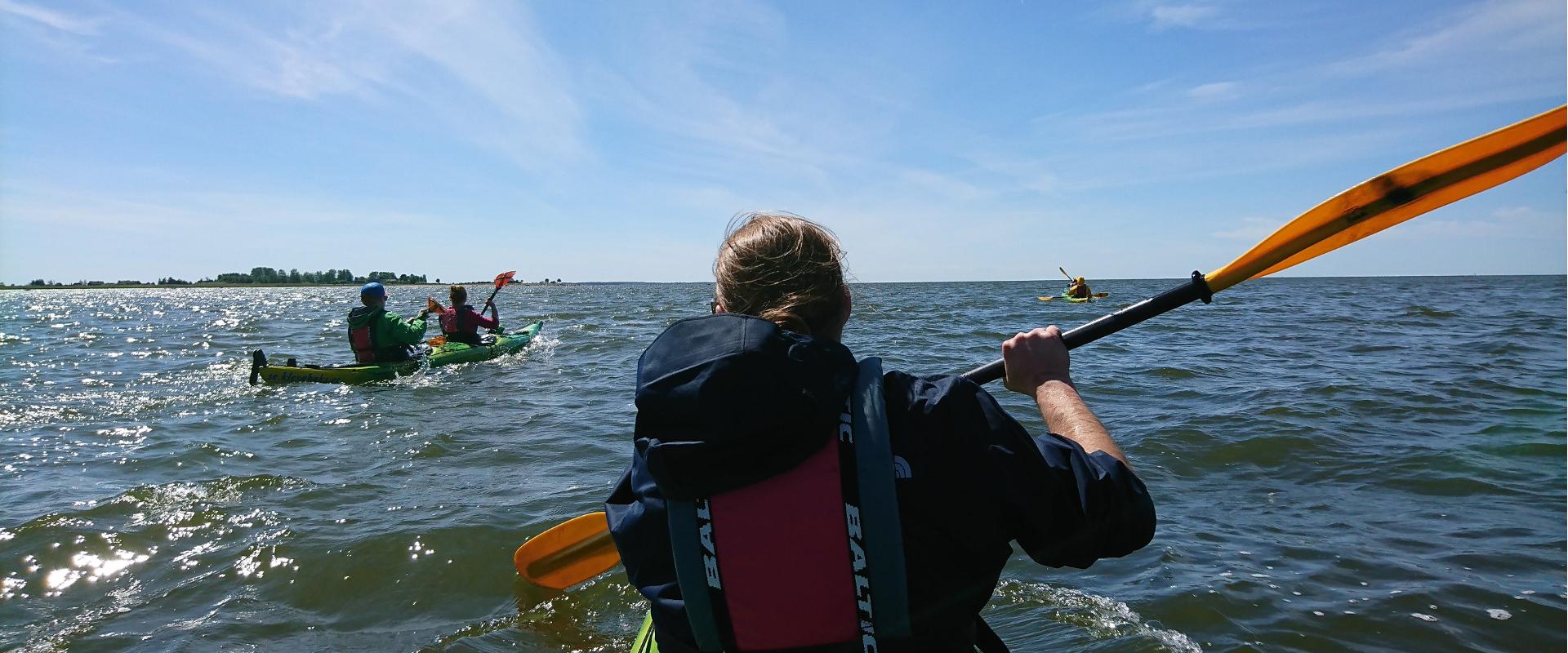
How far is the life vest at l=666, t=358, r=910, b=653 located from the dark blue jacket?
0.04 m

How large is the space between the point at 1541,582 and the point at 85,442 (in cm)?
1115

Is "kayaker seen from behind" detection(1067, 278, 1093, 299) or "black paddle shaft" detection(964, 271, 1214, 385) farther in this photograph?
"kayaker seen from behind" detection(1067, 278, 1093, 299)

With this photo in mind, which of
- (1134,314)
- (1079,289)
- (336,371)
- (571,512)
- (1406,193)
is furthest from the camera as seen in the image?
(1079,289)

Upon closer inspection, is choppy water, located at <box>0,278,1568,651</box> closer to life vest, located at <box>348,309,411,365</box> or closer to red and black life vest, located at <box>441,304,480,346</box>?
life vest, located at <box>348,309,411,365</box>

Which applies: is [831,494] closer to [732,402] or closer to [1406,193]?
[732,402]

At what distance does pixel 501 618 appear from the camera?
4.14 m

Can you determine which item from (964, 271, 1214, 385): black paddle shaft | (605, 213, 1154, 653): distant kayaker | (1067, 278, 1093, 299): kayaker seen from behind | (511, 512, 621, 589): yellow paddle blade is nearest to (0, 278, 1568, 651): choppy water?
(511, 512, 621, 589): yellow paddle blade

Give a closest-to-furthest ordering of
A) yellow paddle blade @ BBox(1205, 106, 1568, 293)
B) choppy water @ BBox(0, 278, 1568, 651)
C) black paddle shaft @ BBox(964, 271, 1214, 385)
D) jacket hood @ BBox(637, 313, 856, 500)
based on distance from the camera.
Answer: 1. jacket hood @ BBox(637, 313, 856, 500)
2. yellow paddle blade @ BBox(1205, 106, 1568, 293)
3. black paddle shaft @ BBox(964, 271, 1214, 385)
4. choppy water @ BBox(0, 278, 1568, 651)

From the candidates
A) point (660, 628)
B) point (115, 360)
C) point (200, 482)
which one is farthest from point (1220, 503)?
point (115, 360)

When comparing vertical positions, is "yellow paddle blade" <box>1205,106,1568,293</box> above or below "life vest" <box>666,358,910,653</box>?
above

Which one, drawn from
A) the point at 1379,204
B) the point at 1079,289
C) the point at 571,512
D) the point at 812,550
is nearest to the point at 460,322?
the point at 571,512

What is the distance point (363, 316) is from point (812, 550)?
13.1 m

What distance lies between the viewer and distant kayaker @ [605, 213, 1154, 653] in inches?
58.5

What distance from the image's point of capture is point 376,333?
12812mm
